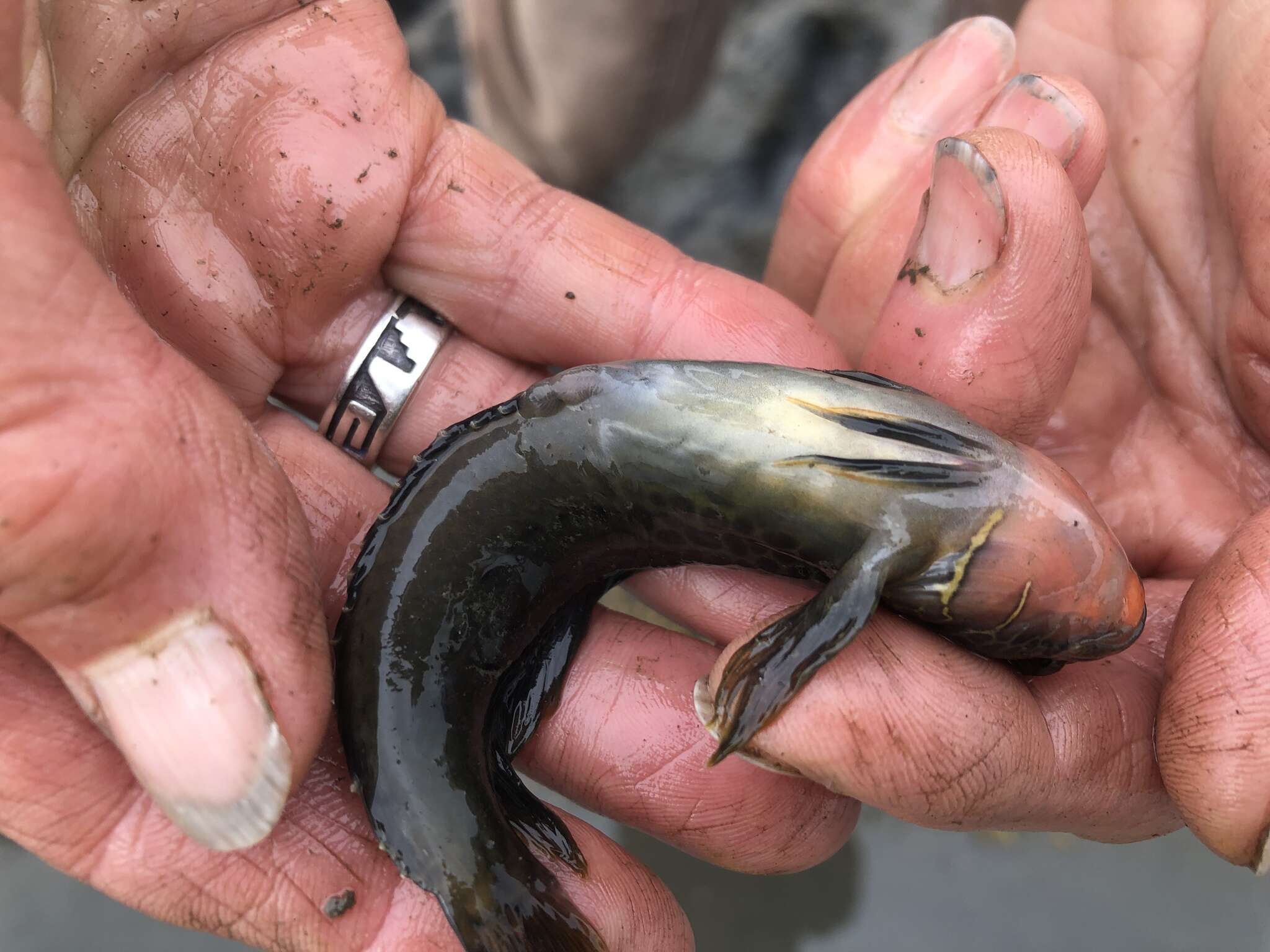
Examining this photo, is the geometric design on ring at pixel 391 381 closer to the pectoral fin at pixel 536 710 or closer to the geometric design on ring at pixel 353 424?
the geometric design on ring at pixel 353 424

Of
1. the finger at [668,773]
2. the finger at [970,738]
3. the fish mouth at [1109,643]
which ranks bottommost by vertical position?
the finger at [668,773]

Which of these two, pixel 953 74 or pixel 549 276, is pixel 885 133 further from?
pixel 549 276

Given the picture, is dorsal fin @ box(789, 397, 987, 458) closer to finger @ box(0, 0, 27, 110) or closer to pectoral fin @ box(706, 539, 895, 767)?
pectoral fin @ box(706, 539, 895, 767)

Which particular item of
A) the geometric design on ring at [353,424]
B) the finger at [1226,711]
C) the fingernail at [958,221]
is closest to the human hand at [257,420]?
the geometric design on ring at [353,424]

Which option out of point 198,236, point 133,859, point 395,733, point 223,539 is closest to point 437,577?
point 395,733

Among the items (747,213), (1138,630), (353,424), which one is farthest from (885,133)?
(353,424)

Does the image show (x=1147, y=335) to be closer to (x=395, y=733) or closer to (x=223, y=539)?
(x=395, y=733)

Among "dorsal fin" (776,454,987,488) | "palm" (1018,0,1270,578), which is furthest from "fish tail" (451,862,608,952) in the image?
"palm" (1018,0,1270,578)
